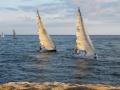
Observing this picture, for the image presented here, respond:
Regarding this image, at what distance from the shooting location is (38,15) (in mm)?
89688

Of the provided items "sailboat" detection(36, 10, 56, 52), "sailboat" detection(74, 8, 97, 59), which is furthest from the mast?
"sailboat" detection(36, 10, 56, 52)

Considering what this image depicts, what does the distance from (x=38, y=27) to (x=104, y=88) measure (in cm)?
7687

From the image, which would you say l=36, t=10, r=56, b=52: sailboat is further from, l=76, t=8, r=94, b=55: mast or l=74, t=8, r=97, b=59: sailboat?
l=76, t=8, r=94, b=55: mast

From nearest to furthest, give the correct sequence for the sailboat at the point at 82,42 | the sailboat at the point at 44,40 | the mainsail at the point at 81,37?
the sailboat at the point at 82,42 → the mainsail at the point at 81,37 → the sailboat at the point at 44,40

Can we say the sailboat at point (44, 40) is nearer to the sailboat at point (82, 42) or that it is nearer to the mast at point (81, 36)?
the sailboat at point (82, 42)

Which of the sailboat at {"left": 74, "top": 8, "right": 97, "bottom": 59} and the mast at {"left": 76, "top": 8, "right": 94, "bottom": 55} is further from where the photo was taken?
the mast at {"left": 76, "top": 8, "right": 94, "bottom": 55}

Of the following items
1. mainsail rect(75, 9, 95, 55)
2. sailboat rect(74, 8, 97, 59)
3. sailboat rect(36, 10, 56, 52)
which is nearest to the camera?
sailboat rect(74, 8, 97, 59)

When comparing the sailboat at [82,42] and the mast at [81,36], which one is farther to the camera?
the mast at [81,36]

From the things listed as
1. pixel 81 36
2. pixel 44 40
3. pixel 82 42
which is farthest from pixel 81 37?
pixel 44 40

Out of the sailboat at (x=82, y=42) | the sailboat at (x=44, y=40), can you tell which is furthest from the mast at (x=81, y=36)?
the sailboat at (x=44, y=40)

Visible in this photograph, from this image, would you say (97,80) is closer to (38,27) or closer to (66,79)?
(66,79)

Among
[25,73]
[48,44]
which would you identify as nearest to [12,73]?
[25,73]

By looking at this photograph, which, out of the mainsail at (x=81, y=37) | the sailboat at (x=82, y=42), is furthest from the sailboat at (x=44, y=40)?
the mainsail at (x=81, y=37)

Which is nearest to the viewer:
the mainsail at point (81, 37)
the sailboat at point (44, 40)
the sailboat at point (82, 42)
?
the sailboat at point (82, 42)
